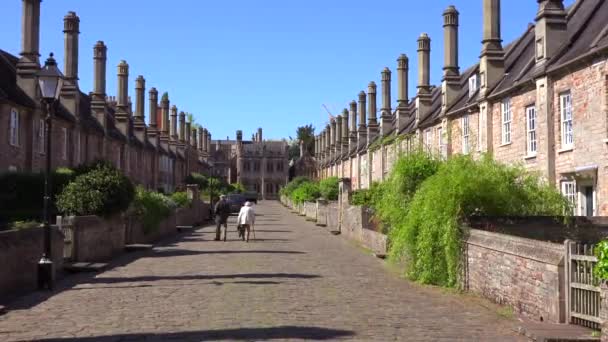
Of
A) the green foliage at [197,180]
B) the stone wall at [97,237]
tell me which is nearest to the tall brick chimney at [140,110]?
the green foliage at [197,180]

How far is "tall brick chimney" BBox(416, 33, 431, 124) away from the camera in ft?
142

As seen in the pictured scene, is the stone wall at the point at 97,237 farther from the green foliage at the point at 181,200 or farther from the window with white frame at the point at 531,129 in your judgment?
the green foliage at the point at 181,200

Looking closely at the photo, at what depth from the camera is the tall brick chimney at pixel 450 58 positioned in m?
37.6

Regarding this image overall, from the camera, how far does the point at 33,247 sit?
48.5 ft

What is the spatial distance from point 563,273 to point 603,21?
16714 millimetres

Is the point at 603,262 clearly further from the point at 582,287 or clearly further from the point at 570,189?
the point at 570,189

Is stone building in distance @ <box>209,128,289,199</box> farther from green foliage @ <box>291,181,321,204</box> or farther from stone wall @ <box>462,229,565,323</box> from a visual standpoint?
stone wall @ <box>462,229,565,323</box>

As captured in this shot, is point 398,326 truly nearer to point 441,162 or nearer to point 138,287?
point 138,287

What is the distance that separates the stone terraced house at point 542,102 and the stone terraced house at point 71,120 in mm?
16462

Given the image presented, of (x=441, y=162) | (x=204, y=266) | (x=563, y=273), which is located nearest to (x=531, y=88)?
(x=441, y=162)

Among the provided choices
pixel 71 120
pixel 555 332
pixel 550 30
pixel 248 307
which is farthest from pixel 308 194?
pixel 555 332

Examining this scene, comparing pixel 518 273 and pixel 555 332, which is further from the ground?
pixel 518 273

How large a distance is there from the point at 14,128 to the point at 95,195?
15.3 m

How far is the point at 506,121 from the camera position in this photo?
1158 inches
